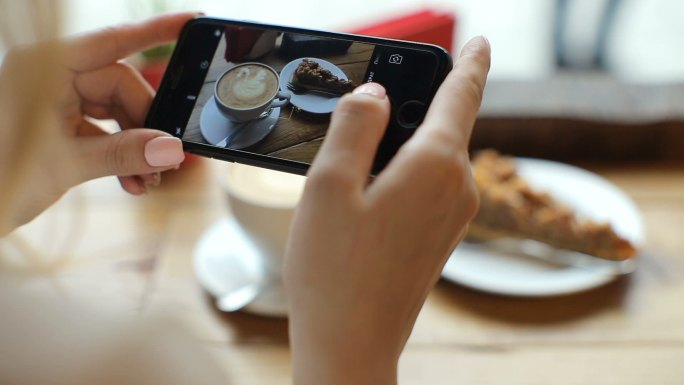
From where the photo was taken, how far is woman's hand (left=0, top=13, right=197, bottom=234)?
0.33 metres

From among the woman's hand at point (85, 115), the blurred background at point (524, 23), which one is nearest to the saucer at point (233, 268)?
the woman's hand at point (85, 115)

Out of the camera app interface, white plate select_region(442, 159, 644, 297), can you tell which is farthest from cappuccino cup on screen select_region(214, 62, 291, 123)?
white plate select_region(442, 159, 644, 297)

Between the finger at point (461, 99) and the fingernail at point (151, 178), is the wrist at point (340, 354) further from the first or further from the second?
the fingernail at point (151, 178)

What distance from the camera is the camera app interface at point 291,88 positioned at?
487 mm

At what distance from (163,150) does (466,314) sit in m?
0.30

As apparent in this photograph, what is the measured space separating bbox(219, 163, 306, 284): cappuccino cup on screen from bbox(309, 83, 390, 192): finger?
24 cm

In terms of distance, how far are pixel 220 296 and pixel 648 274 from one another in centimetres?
40

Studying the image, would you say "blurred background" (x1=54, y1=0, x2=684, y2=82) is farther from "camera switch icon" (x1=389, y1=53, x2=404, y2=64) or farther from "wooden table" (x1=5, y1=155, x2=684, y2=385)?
"camera switch icon" (x1=389, y1=53, x2=404, y2=64)

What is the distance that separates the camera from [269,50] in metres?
0.53

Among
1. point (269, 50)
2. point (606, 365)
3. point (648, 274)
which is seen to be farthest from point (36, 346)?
point (648, 274)

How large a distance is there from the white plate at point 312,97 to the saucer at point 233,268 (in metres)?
0.18

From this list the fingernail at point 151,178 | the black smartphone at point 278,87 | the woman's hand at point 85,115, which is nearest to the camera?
the woman's hand at point 85,115

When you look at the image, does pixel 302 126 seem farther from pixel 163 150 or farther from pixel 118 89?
pixel 118 89

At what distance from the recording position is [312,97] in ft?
1.64
